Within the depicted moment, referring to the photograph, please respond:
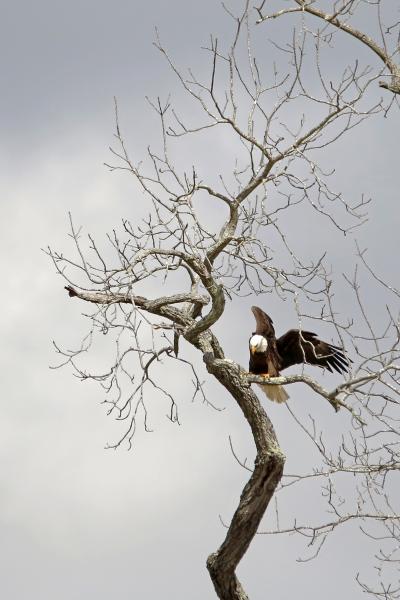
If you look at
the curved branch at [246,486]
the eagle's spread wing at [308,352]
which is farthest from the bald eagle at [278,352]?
the curved branch at [246,486]

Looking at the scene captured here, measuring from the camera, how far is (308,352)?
28.7ft

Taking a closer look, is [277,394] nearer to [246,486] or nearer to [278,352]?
[278,352]

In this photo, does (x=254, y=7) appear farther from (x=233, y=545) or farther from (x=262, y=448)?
(x=233, y=545)

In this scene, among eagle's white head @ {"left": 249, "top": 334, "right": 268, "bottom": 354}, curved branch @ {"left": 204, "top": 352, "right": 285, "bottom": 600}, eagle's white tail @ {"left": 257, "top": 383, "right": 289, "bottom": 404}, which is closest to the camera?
curved branch @ {"left": 204, "top": 352, "right": 285, "bottom": 600}

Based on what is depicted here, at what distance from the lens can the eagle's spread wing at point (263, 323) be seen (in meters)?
8.59

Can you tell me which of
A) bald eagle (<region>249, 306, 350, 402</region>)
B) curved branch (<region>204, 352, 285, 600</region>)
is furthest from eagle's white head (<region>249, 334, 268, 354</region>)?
curved branch (<region>204, 352, 285, 600</region>)

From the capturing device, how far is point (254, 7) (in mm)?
7188

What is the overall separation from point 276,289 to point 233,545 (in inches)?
69.0

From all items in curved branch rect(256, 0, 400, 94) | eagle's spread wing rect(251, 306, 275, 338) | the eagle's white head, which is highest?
curved branch rect(256, 0, 400, 94)

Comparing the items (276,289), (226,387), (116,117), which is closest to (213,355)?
(226,387)

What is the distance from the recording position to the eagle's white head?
8453 mm

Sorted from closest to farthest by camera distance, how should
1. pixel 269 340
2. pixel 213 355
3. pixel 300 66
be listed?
pixel 300 66
pixel 213 355
pixel 269 340

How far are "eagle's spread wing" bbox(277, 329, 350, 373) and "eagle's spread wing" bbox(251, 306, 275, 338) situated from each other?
0.11m

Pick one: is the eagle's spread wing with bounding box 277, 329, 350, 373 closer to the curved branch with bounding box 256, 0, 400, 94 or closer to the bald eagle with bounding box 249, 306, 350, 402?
the bald eagle with bounding box 249, 306, 350, 402
